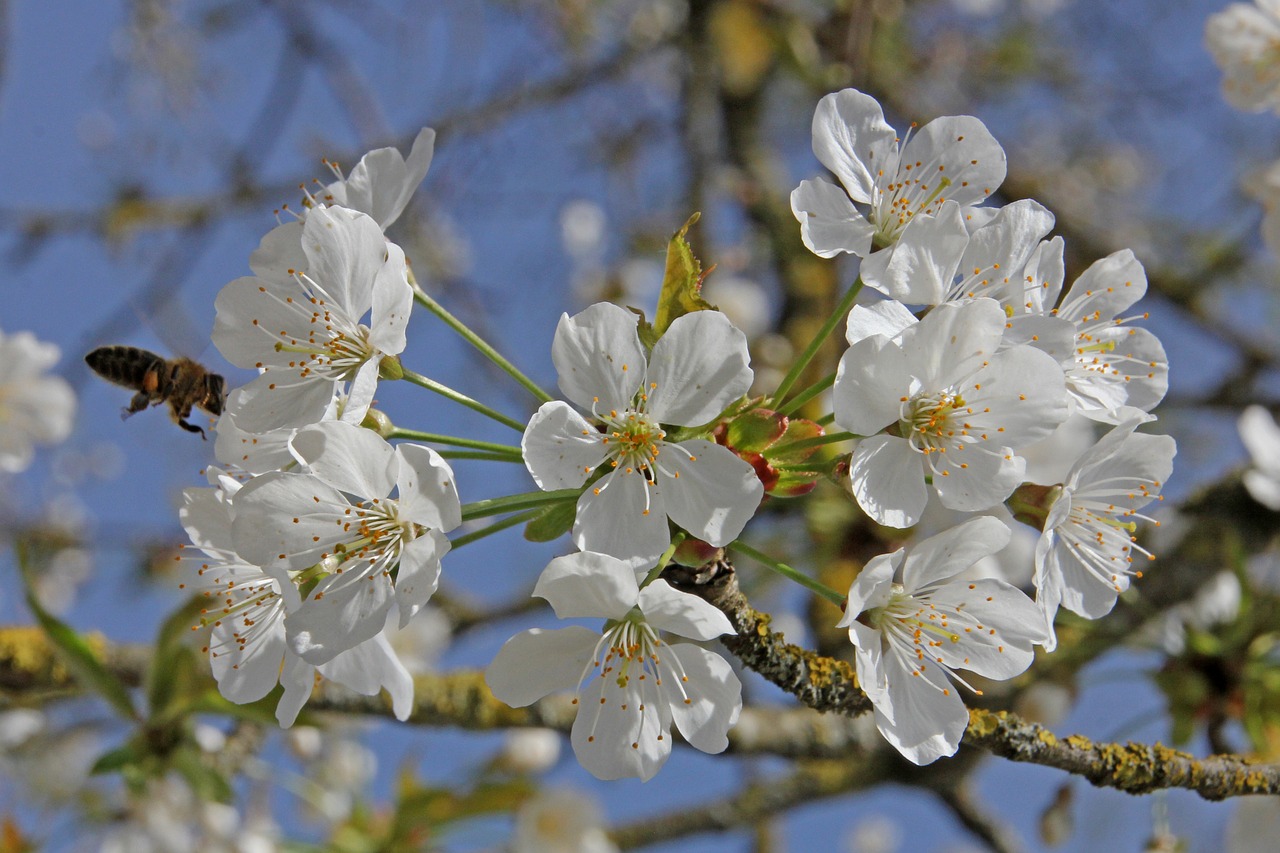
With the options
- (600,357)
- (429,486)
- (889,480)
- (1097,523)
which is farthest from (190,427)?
(1097,523)

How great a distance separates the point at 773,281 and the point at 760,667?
3386 mm

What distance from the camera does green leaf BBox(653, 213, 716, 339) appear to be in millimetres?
1238

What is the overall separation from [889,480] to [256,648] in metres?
0.89

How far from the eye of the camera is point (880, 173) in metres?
1.49

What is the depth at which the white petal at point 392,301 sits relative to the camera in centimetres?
126

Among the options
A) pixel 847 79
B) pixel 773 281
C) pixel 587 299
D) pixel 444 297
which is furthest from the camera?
pixel 587 299

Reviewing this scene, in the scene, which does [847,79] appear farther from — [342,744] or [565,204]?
[342,744]

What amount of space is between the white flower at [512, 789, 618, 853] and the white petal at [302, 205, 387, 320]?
194cm

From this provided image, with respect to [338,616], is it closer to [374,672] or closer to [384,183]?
[374,672]

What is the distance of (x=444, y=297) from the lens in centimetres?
418

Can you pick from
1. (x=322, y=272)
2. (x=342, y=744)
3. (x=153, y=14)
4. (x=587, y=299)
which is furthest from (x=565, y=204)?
(x=322, y=272)

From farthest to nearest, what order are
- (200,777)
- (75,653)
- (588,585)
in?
1. (200,777)
2. (75,653)
3. (588,585)

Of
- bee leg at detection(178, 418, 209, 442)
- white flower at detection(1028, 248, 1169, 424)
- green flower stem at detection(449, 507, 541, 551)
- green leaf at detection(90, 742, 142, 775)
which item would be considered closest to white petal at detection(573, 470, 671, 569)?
green flower stem at detection(449, 507, 541, 551)

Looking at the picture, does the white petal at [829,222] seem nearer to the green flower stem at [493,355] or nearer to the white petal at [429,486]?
the green flower stem at [493,355]
